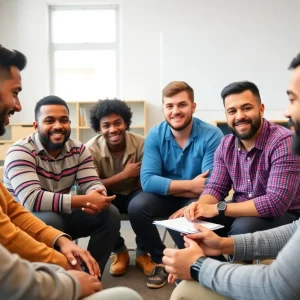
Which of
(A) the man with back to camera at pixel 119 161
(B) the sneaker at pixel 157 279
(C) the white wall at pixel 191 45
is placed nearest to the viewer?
(B) the sneaker at pixel 157 279

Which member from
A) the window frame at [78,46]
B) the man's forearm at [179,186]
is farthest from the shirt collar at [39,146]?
the window frame at [78,46]

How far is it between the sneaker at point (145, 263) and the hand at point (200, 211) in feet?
2.55

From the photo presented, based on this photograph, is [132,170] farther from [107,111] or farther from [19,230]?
[19,230]

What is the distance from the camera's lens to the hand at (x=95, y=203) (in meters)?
1.94

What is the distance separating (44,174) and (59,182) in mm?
108

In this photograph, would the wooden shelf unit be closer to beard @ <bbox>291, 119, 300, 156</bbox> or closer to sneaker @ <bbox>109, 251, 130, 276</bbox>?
sneaker @ <bbox>109, 251, 130, 276</bbox>

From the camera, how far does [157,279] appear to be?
2.22 m

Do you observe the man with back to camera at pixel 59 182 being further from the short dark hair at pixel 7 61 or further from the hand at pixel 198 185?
the short dark hair at pixel 7 61

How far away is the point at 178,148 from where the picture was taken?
244 cm

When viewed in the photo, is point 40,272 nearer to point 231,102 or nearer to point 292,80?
point 292,80

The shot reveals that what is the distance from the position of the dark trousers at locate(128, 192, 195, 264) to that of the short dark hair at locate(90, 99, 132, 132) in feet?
2.27

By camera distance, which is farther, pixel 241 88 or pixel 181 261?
pixel 241 88

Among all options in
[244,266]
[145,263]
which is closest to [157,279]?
[145,263]

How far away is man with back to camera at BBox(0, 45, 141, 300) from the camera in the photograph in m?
0.81
